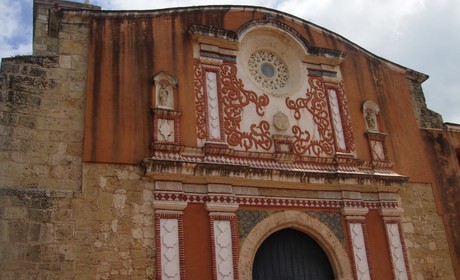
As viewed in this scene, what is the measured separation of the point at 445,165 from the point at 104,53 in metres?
8.23

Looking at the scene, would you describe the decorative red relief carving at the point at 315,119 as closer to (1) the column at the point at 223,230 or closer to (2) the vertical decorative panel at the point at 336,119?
(2) the vertical decorative panel at the point at 336,119

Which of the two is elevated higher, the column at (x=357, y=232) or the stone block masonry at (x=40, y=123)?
the stone block masonry at (x=40, y=123)

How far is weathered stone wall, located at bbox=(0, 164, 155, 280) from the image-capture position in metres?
7.39

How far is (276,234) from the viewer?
9.71 meters

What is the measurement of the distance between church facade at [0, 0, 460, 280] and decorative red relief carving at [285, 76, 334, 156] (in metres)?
0.03

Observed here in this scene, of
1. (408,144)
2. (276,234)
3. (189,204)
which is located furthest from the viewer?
(408,144)

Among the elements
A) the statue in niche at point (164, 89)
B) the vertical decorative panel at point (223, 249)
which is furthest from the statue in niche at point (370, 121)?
the statue in niche at point (164, 89)

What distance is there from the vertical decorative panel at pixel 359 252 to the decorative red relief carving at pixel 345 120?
1737 mm

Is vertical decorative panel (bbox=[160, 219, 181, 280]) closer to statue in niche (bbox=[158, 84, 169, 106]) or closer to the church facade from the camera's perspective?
the church facade

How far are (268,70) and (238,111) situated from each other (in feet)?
4.90

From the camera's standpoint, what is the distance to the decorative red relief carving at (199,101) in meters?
9.52

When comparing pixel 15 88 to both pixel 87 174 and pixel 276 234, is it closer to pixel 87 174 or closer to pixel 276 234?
pixel 87 174

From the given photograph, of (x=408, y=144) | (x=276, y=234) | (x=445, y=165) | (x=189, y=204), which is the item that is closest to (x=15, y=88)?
(x=189, y=204)

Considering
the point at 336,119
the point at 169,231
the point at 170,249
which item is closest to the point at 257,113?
the point at 336,119
